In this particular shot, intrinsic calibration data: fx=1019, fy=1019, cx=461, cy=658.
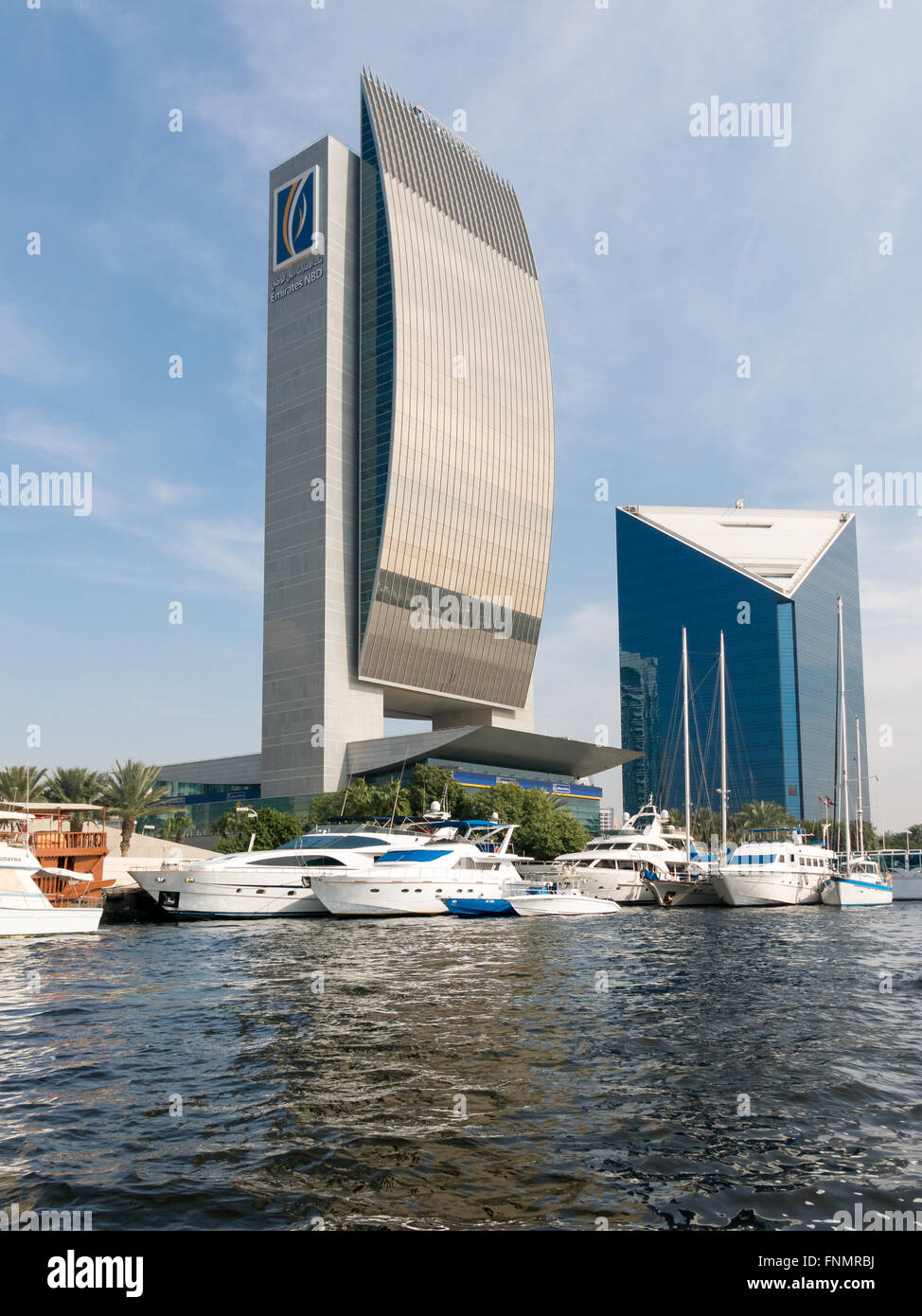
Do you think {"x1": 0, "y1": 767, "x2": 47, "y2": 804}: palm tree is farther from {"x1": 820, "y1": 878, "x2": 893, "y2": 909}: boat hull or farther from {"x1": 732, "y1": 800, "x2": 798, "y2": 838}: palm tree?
{"x1": 732, "y1": 800, "x2": 798, "y2": 838}: palm tree

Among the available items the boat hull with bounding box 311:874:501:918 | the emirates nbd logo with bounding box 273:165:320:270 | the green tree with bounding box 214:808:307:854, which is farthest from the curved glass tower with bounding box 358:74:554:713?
the boat hull with bounding box 311:874:501:918

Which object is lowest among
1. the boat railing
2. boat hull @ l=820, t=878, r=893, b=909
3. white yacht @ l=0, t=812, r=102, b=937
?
boat hull @ l=820, t=878, r=893, b=909

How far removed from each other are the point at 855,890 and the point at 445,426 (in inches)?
3023

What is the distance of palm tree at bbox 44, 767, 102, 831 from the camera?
73188 mm

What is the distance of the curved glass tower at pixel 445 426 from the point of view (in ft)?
391

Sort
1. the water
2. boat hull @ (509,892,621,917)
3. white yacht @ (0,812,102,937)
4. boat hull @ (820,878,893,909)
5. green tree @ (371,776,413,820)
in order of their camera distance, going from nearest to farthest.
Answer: the water < white yacht @ (0,812,102,937) < boat hull @ (509,892,621,917) < boat hull @ (820,878,893,909) < green tree @ (371,776,413,820)

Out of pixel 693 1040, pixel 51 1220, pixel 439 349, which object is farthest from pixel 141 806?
pixel 439 349

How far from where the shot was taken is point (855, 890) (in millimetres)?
67062

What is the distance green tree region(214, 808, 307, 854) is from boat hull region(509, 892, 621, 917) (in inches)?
1587

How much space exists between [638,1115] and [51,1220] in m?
7.03

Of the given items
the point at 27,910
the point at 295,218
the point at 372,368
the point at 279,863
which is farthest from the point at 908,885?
the point at 295,218

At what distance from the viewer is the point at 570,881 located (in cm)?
6178

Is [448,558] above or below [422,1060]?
above
